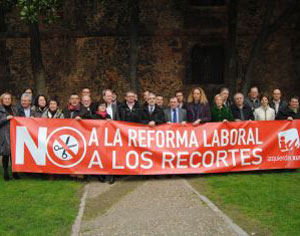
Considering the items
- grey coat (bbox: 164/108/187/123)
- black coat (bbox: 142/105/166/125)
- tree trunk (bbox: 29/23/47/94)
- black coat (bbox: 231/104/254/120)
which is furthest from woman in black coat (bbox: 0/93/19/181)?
tree trunk (bbox: 29/23/47/94)

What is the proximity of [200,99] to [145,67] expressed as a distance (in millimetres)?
9909

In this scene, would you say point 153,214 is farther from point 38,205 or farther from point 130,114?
point 130,114

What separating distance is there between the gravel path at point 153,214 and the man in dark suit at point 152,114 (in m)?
1.43

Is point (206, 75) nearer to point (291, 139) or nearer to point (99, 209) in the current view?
point (291, 139)

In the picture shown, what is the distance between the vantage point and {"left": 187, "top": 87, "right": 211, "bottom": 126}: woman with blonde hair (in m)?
8.86

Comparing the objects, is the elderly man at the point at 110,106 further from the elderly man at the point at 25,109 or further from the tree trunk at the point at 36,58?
the tree trunk at the point at 36,58

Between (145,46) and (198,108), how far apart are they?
10245mm

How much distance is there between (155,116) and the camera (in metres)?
8.66

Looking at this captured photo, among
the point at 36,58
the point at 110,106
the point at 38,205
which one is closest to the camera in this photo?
the point at 38,205

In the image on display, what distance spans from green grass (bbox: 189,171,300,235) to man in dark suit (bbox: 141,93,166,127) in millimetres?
1501

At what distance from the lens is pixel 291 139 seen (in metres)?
8.97

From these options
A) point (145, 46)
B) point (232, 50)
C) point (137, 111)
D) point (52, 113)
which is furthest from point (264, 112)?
point (145, 46)

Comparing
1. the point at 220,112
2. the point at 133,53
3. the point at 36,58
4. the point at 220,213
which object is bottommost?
the point at 220,213

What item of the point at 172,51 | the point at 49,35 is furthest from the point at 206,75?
the point at 49,35
